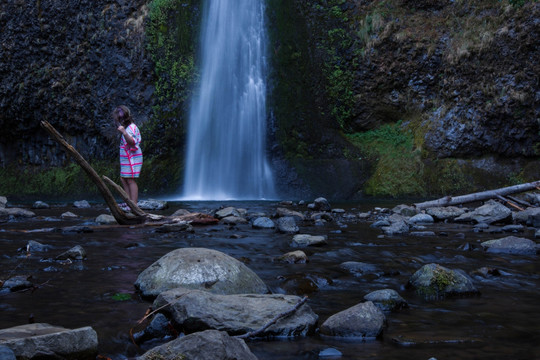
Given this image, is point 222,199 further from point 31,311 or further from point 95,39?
point 31,311

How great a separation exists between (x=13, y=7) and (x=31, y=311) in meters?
22.4

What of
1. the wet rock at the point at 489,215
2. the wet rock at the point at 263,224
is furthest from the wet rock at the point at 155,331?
the wet rock at the point at 489,215

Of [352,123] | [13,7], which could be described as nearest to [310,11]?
[352,123]

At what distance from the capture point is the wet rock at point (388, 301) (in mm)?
2912

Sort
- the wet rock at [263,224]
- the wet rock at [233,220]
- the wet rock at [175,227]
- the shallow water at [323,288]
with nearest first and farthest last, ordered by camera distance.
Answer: the shallow water at [323,288] < the wet rock at [175,227] < the wet rock at [263,224] < the wet rock at [233,220]

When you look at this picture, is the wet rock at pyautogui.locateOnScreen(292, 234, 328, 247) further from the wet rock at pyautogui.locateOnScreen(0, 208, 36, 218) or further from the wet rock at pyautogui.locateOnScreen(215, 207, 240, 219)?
the wet rock at pyautogui.locateOnScreen(0, 208, 36, 218)

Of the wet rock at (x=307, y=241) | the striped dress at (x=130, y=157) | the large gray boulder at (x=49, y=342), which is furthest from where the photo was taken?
the striped dress at (x=130, y=157)

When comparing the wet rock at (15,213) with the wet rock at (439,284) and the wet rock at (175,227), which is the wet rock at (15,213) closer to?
the wet rock at (175,227)

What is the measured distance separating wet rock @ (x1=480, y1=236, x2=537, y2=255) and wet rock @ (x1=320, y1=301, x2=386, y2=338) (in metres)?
3.08

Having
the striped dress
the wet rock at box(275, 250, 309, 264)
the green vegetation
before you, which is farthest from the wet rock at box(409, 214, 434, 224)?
the green vegetation

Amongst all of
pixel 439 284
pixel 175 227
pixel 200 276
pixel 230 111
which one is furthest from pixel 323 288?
pixel 230 111

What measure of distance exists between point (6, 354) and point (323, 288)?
2298mm

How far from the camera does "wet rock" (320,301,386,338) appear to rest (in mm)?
2424

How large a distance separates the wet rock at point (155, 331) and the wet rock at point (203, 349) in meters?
0.50
